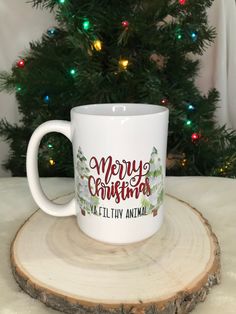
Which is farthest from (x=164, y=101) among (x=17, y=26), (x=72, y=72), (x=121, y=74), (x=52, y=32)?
(x=17, y=26)

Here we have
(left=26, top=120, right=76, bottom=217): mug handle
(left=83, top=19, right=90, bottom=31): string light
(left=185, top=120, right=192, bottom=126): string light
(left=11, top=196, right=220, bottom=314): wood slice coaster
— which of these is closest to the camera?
(left=11, top=196, right=220, bottom=314): wood slice coaster

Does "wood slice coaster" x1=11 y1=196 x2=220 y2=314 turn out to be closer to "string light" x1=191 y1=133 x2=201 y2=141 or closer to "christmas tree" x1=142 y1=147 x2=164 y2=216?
"christmas tree" x1=142 y1=147 x2=164 y2=216

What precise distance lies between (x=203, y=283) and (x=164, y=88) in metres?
0.53

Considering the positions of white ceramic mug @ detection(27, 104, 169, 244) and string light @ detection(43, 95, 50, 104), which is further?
string light @ detection(43, 95, 50, 104)

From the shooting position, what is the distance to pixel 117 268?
0.46 m

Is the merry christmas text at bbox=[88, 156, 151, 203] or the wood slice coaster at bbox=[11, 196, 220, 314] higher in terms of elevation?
the merry christmas text at bbox=[88, 156, 151, 203]

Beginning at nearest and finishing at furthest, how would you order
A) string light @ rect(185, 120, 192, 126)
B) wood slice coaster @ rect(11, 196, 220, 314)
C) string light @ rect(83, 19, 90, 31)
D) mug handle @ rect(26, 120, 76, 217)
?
wood slice coaster @ rect(11, 196, 220, 314) → mug handle @ rect(26, 120, 76, 217) → string light @ rect(83, 19, 90, 31) → string light @ rect(185, 120, 192, 126)

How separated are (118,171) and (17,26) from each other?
65cm

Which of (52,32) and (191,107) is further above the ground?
(52,32)

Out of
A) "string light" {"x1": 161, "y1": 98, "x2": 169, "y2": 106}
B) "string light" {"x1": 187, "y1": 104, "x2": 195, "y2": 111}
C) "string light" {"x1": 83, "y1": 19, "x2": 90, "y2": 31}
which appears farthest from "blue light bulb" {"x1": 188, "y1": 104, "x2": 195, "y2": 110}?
"string light" {"x1": 83, "y1": 19, "x2": 90, "y2": 31}

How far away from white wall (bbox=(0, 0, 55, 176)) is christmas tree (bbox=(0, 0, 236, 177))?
0.03 metres

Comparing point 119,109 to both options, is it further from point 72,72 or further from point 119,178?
point 72,72

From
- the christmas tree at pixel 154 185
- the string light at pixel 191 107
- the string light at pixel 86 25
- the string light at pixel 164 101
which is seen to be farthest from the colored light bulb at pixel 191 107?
the christmas tree at pixel 154 185

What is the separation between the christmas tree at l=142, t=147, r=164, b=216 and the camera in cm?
49
